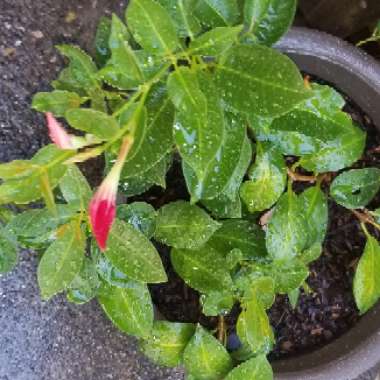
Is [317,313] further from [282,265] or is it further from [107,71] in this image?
[107,71]

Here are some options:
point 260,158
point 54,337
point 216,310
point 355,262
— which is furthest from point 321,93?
point 54,337

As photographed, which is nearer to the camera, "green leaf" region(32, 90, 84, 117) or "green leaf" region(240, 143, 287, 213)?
"green leaf" region(32, 90, 84, 117)

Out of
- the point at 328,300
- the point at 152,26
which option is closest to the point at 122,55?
the point at 152,26

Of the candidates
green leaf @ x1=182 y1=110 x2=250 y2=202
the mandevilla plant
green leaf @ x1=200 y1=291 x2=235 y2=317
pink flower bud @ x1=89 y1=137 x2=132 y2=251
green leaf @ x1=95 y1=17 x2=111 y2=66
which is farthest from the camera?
green leaf @ x1=200 y1=291 x2=235 y2=317

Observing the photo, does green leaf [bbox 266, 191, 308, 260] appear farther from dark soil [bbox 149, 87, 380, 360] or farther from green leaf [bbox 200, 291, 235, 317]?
dark soil [bbox 149, 87, 380, 360]

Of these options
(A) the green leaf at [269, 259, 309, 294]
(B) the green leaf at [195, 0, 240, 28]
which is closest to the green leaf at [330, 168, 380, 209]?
(A) the green leaf at [269, 259, 309, 294]

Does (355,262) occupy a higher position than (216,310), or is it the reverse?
(216,310)

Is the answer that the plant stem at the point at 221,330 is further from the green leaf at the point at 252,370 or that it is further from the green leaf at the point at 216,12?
the green leaf at the point at 216,12
